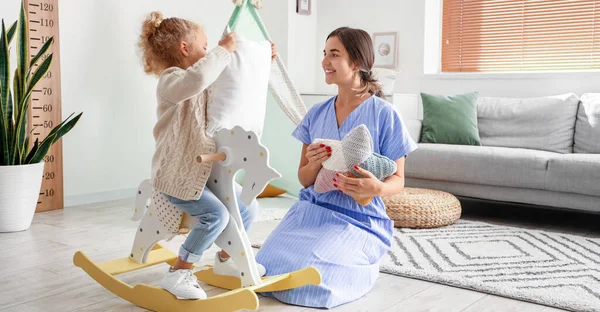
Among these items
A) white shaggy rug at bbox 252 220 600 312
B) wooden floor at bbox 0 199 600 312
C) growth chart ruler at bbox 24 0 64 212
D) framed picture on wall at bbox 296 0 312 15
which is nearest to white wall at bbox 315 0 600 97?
framed picture on wall at bbox 296 0 312 15

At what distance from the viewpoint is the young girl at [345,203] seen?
2086mm

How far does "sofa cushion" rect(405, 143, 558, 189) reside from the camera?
335 cm

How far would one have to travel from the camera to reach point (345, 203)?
7.26ft

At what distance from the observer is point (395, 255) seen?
2.69 meters

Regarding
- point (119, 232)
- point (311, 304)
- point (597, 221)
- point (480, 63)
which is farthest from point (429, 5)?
point (311, 304)

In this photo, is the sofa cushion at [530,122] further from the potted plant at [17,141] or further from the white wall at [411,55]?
the potted plant at [17,141]

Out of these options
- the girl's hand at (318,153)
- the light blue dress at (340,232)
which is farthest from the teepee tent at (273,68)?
the girl's hand at (318,153)

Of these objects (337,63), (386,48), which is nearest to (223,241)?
(337,63)

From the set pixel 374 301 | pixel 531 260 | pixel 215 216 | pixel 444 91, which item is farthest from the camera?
pixel 444 91

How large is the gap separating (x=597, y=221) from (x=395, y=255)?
1587 mm

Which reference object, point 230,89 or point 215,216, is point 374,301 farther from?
point 230,89

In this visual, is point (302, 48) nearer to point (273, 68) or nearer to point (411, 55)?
point (411, 55)

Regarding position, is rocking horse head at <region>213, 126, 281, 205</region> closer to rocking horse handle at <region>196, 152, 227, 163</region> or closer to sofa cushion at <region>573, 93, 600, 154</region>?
rocking horse handle at <region>196, 152, 227, 163</region>

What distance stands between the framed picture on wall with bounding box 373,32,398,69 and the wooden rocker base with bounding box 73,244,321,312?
285cm
